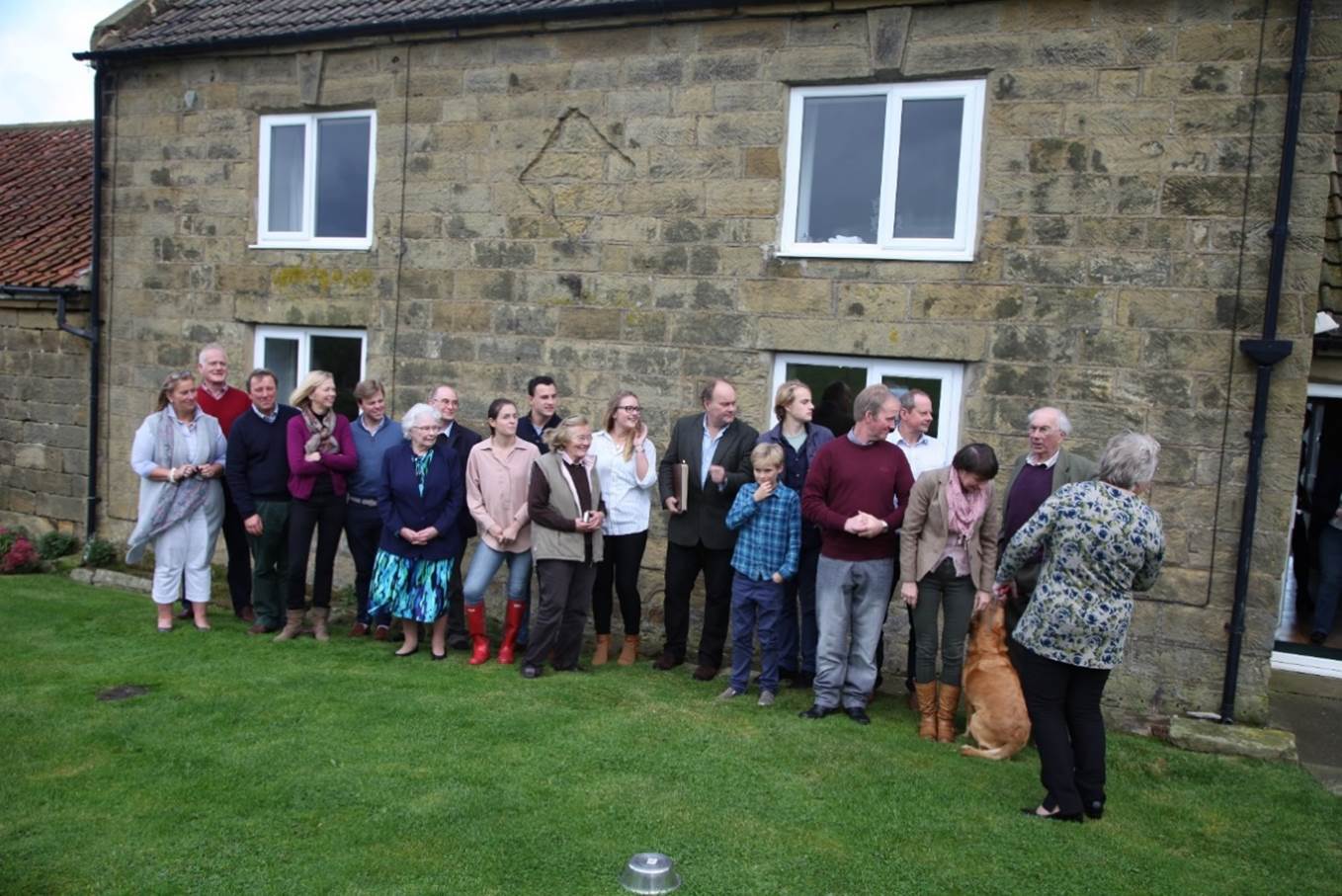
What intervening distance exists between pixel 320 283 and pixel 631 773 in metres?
6.26

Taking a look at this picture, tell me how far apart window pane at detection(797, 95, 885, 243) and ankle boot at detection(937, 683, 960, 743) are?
3461 mm

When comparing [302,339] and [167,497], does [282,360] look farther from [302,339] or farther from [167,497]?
[167,497]

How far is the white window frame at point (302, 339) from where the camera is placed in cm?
1024

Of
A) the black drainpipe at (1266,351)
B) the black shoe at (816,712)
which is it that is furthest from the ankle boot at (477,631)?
the black drainpipe at (1266,351)

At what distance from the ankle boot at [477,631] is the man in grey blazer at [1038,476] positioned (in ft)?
11.9

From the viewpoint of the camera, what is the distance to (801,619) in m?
7.71

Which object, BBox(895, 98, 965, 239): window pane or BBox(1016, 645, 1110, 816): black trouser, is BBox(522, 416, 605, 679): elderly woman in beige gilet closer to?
BBox(895, 98, 965, 239): window pane

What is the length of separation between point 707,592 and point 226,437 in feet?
13.3

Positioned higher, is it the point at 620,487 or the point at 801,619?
the point at 620,487

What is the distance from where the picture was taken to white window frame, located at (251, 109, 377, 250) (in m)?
10.0

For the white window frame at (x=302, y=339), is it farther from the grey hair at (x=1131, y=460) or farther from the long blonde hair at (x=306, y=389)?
the grey hair at (x=1131, y=460)

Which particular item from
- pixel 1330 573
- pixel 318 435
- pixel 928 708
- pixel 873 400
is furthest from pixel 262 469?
pixel 1330 573

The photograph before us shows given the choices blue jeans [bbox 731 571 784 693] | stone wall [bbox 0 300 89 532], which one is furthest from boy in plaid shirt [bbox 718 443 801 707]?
stone wall [bbox 0 300 89 532]

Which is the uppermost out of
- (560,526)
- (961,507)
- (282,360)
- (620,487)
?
(282,360)
